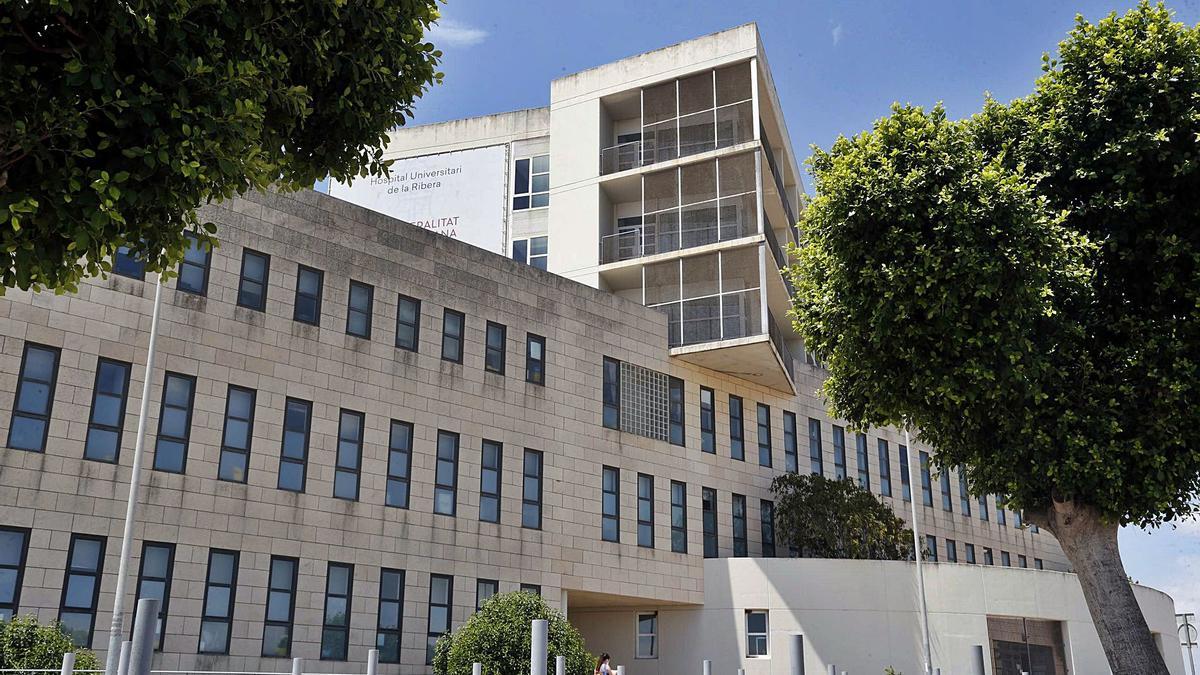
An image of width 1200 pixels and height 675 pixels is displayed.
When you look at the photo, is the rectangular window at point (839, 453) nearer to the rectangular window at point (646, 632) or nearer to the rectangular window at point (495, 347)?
the rectangular window at point (646, 632)

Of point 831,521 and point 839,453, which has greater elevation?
point 839,453

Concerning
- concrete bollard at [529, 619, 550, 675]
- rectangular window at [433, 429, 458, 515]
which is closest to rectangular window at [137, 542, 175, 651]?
rectangular window at [433, 429, 458, 515]

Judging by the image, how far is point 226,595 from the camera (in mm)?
24641

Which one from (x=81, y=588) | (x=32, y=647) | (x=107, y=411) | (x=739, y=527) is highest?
(x=107, y=411)

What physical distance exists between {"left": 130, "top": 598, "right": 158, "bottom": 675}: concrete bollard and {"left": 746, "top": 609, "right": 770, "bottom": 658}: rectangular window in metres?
32.0

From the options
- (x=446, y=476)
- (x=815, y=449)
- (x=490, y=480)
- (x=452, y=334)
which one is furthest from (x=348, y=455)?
(x=815, y=449)

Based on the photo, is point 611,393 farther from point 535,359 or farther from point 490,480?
point 490,480

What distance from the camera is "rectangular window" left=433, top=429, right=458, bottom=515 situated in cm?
2948

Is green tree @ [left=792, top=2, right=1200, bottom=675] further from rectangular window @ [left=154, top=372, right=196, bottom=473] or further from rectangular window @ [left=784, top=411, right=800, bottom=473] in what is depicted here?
rectangular window @ [left=784, top=411, right=800, bottom=473]

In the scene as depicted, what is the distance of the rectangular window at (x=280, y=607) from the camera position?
25125mm

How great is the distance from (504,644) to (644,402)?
13.1 m

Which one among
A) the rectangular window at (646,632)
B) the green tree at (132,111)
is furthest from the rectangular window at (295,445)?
the green tree at (132,111)

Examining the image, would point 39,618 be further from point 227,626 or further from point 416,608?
point 416,608

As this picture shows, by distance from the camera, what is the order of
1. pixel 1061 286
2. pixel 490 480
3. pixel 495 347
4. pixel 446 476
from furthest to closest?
pixel 495 347 → pixel 490 480 → pixel 446 476 → pixel 1061 286
